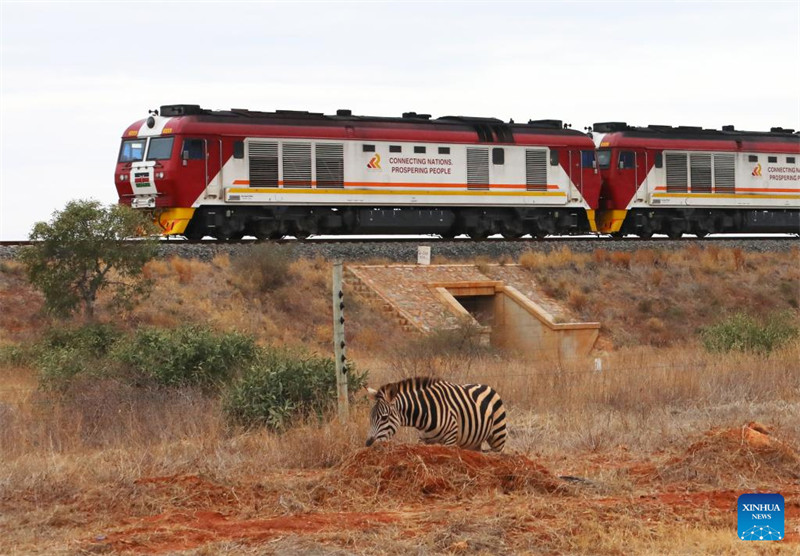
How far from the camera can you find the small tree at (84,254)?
26141 millimetres

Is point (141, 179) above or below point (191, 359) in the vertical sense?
above

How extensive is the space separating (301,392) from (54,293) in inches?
493

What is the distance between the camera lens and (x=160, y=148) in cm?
3083

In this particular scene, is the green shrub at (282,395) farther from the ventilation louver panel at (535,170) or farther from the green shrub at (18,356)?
the ventilation louver panel at (535,170)

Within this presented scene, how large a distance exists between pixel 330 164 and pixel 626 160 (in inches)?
450

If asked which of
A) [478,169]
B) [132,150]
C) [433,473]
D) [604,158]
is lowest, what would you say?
[433,473]

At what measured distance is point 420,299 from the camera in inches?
1238

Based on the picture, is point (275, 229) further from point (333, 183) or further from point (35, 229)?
point (35, 229)

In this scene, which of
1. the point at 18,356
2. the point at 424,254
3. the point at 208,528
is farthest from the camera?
the point at 424,254

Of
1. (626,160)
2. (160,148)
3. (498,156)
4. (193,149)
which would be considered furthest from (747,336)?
(160,148)

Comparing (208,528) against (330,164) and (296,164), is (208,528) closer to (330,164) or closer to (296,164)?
(296,164)

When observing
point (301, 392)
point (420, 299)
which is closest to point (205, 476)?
point (301, 392)

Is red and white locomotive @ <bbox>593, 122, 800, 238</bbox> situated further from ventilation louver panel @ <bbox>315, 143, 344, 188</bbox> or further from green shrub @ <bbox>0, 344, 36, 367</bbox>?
green shrub @ <bbox>0, 344, 36, 367</bbox>

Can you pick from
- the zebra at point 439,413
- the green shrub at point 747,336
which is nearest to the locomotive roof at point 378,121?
the green shrub at point 747,336
